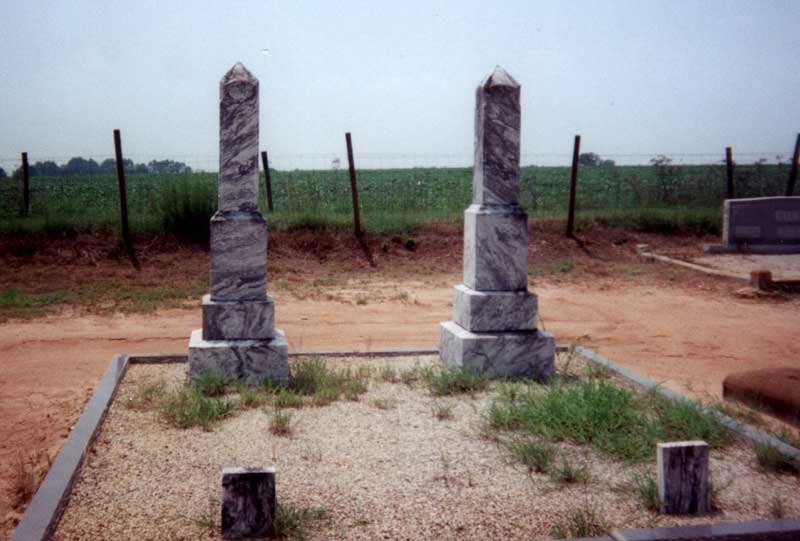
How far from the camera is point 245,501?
342 centimetres

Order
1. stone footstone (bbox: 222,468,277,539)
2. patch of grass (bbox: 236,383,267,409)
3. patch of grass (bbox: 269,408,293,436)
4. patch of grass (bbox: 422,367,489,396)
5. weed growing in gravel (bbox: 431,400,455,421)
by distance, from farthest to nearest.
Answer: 1. patch of grass (bbox: 422,367,489,396)
2. patch of grass (bbox: 236,383,267,409)
3. weed growing in gravel (bbox: 431,400,455,421)
4. patch of grass (bbox: 269,408,293,436)
5. stone footstone (bbox: 222,468,277,539)

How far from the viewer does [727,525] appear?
3.50 m

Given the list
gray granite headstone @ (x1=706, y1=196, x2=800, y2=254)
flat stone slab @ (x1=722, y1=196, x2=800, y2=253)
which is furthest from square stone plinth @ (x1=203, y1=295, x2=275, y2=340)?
flat stone slab @ (x1=722, y1=196, x2=800, y2=253)

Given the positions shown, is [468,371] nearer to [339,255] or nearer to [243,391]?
[243,391]

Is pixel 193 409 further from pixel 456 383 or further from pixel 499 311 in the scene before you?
pixel 499 311

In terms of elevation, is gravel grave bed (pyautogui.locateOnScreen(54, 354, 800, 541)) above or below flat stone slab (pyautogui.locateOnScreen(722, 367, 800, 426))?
below

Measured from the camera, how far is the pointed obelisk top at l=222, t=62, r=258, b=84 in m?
6.25

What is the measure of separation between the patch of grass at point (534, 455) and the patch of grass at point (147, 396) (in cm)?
279

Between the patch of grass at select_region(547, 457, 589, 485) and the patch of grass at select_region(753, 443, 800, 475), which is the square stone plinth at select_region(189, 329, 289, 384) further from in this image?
the patch of grass at select_region(753, 443, 800, 475)

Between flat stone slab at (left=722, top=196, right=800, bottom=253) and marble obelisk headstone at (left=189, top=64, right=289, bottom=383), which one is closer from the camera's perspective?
marble obelisk headstone at (left=189, top=64, right=289, bottom=383)

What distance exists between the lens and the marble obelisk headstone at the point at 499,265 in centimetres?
649

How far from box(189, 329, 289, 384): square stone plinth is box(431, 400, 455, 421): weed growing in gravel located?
54.7 inches

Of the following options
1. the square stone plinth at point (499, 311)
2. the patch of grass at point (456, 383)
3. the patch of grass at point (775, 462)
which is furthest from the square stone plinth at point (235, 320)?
the patch of grass at point (775, 462)

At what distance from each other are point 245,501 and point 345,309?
6457 millimetres
